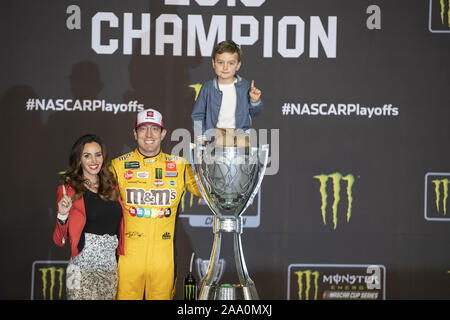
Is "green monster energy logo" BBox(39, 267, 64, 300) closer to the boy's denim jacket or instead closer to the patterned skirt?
the patterned skirt

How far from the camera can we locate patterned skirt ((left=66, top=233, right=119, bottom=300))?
213cm

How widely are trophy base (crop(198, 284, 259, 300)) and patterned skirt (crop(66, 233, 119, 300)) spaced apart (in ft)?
3.67

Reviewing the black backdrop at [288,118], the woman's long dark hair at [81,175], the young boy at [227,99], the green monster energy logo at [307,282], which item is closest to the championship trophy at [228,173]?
the young boy at [227,99]

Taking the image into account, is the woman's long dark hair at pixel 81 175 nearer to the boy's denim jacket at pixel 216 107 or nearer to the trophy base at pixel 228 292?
the boy's denim jacket at pixel 216 107

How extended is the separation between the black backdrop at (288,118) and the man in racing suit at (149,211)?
842 millimetres

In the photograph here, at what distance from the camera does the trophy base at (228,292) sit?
111 centimetres

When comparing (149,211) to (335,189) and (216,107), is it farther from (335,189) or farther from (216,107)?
(335,189)

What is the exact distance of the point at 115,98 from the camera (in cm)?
327

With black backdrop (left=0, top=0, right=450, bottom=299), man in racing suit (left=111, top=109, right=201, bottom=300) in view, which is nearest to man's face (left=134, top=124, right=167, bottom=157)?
man in racing suit (left=111, top=109, right=201, bottom=300)

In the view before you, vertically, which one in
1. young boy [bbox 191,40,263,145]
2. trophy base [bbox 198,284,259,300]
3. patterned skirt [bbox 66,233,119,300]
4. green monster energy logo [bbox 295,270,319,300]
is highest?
young boy [bbox 191,40,263,145]

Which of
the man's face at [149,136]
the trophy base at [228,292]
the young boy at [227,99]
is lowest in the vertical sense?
the trophy base at [228,292]

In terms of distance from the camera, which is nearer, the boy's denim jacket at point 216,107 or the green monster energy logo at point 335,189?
the boy's denim jacket at point 216,107

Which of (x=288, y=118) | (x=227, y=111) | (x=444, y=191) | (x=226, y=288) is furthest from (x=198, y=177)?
(x=444, y=191)

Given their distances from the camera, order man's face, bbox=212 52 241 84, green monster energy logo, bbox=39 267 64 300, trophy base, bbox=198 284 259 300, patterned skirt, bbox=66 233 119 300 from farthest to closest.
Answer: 1. green monster energy logo, bbox=39 267 64 300
2. patterned skirt, bbox=66 233 119 300
3. man's face, bbox=212 52 241 84
4. trophy base, bbox=198 284 259 300
